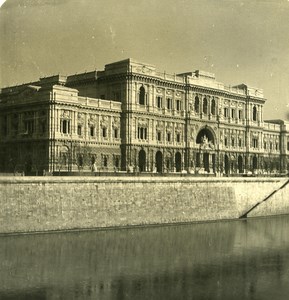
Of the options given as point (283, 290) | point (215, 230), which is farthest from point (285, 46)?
point (283, 290)

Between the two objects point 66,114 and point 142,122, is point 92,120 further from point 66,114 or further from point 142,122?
point 142,122

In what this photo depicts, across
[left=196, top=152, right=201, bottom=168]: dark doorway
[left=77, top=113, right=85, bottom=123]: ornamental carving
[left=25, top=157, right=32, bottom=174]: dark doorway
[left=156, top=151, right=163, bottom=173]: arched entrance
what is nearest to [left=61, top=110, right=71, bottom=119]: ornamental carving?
[left=77, top=113, right=85, bottom=123]: ornamental carving

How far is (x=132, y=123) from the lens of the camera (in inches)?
2630

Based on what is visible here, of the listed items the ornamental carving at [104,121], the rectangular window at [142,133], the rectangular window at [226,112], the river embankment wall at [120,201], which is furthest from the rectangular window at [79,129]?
the rectangular window at [226,112]

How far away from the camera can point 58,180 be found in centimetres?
4478

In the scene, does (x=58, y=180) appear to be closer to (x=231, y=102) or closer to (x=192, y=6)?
(x=192, y=6)

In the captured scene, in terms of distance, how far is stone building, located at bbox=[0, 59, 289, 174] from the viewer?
60094mm

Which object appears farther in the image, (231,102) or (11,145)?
(231,102)

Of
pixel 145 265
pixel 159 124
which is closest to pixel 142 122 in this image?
pixel 159 124

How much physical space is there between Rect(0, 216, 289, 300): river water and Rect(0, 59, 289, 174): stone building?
16963 millimetres

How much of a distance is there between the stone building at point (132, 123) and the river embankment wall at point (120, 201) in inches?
389

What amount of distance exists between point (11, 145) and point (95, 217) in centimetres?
1986

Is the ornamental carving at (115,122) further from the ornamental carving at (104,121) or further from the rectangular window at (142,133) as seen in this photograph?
the rectangular window at (142,133)

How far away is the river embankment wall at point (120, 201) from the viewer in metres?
42.5
